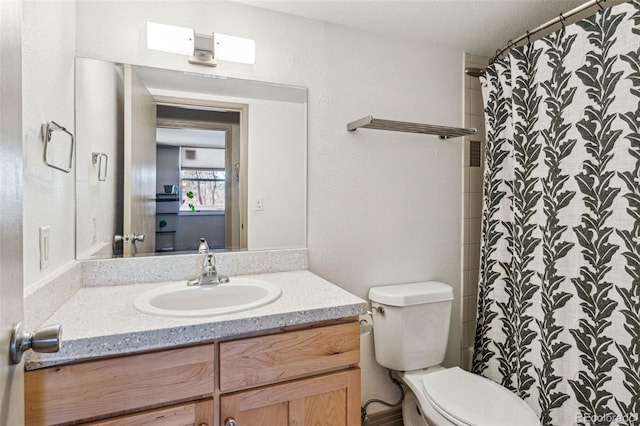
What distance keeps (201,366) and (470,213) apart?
68.9 inches

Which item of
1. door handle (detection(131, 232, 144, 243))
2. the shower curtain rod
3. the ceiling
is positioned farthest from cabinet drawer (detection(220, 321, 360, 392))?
the shower curtain rod

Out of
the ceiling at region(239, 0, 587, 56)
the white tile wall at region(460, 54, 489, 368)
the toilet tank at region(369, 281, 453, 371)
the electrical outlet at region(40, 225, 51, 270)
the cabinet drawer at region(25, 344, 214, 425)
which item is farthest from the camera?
the white tile wall at region(460, 54, 489, 368)

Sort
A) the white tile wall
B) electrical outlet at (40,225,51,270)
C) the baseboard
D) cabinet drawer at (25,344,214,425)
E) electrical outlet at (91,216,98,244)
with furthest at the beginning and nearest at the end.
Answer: the white tile wall < the baseboard < electrical outlet at (91,216,98,244) < electrical outlet at (40,225,51,270) < cabinet drawer at (25,344,214,425)

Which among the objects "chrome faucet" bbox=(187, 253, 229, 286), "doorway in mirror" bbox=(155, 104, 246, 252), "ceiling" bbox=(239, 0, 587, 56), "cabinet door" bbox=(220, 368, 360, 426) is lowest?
"cabinet door" bbox=(220, 368, 360, 426)

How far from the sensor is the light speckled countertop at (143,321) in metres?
0.88

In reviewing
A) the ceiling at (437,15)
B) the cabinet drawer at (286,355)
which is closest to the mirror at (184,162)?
the ceiling at (437,15)

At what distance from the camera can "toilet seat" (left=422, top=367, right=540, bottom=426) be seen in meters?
1.31

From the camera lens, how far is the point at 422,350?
1.75 m

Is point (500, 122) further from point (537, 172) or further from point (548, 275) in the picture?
point (548, 275)

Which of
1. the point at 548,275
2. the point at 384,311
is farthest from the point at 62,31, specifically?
the point at 548,275

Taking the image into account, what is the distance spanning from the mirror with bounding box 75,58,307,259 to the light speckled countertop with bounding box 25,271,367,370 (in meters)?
0.29

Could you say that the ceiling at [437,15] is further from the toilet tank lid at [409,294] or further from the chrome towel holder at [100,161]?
the toilet tank lid at [409,294]

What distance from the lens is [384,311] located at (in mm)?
1754

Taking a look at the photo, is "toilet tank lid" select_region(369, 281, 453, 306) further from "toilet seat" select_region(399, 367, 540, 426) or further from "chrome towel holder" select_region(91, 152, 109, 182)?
"chrome towel holder" select_region(91, 152, 109, 182)
